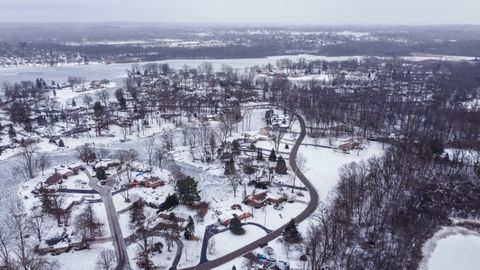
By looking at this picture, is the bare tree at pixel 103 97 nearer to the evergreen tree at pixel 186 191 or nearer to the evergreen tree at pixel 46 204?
the evergreen tree at pixel 46 204

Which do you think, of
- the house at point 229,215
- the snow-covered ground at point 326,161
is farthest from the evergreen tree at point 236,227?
the snow-covered ground at point 326,161

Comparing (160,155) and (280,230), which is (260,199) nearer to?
(280,230)

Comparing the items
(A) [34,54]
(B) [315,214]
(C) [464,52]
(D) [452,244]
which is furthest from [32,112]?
(C) [464,52]

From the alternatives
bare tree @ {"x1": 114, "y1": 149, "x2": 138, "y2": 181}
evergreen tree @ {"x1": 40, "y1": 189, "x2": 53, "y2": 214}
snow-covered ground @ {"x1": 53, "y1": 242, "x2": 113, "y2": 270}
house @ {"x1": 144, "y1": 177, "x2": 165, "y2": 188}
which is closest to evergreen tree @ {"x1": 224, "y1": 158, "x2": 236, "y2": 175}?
house @ {"x1": 144, "y1": 177, "x2": 165, "y2": 188}

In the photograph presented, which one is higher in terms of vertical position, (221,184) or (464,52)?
(464,52)

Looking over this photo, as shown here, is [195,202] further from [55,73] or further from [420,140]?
[55,73]

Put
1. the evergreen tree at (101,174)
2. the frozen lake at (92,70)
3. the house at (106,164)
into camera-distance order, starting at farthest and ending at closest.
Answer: the frozen lake at (92,70) < the house at (106,164) < the evergreen tree at (101,174)

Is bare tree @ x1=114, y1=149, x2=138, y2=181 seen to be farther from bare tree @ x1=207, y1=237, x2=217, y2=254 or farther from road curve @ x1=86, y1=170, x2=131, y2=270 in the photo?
bare tree @ x1=207, y1=237, x2=217, y2=254

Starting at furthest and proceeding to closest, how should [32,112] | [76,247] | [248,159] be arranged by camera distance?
[32,112], [248,159], [76,247]
